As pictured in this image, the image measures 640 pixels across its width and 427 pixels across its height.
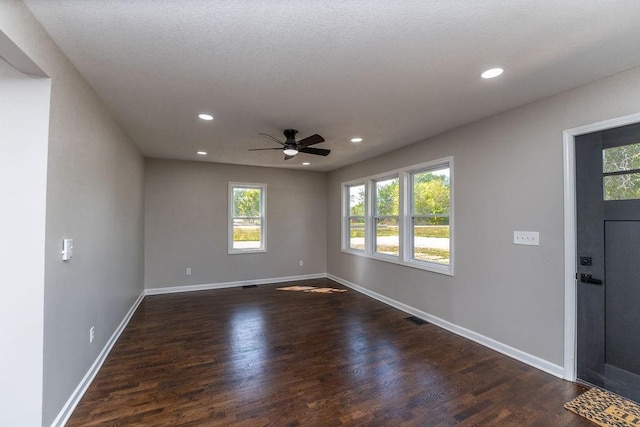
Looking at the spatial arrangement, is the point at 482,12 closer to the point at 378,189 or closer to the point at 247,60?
the point at 247,60

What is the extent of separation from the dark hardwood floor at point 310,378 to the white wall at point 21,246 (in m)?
0.54

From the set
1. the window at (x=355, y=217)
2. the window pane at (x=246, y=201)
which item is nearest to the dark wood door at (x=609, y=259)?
the window at (x=355, y=217)

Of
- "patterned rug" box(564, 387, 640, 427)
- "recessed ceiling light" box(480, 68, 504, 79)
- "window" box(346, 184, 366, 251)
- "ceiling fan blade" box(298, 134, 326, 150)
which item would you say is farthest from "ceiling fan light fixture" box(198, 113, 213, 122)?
"patterned rug" box(564, 387, 640, 427)

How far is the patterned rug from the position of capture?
197 centimetres

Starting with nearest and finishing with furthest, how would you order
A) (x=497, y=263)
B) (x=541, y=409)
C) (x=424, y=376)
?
(x=541, y=409)
(x=424, y=376)
(x=497, y=263)

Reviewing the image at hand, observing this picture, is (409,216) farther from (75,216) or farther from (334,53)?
(75,216)

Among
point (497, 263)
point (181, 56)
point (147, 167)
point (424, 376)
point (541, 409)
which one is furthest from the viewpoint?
point (147, 167)

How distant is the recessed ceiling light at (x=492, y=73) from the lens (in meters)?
2.18

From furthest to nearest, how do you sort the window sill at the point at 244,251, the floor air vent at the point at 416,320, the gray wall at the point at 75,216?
the window sill at the point at 244,251, the floor air vent at the point at 416,320, the gray wall at the point at 75,216

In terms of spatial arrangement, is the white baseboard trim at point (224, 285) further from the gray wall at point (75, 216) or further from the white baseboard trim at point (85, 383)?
the gray wall at point (75, 216)

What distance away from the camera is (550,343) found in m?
2.63

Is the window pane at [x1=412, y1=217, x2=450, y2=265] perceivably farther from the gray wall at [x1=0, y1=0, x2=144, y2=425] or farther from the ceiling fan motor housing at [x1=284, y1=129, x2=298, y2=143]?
the gray wall at [x1=0, y1=0, x2=144, y2=425]

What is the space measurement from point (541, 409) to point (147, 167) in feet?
20.4

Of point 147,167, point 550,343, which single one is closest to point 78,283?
point 147,167
